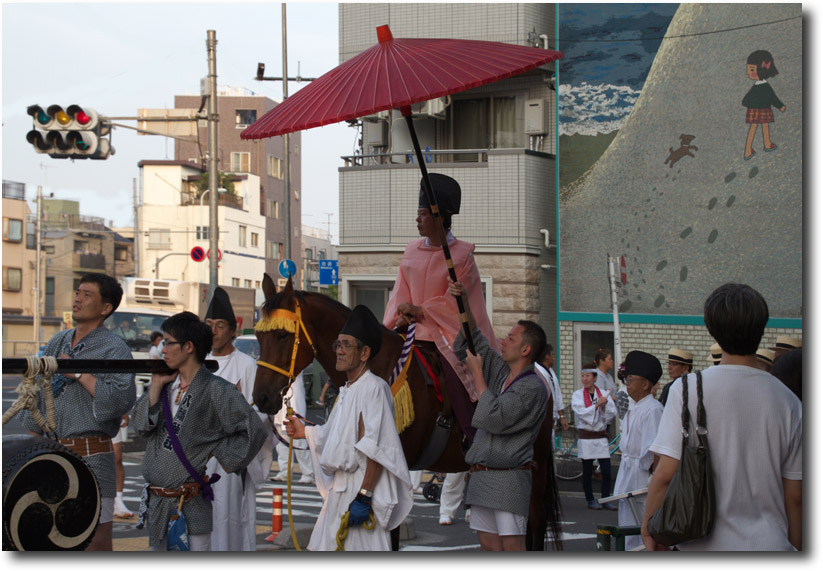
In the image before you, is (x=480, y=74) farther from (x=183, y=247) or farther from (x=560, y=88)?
(x=183, y=247)

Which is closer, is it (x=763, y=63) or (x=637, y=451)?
(x=637, y=451)

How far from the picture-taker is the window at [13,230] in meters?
53.2

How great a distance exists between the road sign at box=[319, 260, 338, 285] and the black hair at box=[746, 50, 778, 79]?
10752 mm

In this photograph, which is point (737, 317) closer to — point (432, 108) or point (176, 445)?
point (176, 445)

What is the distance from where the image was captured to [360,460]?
16.6 feet

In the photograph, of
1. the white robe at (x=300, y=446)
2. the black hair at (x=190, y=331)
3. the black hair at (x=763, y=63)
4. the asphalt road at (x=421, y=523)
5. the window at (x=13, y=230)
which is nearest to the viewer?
the black hair at (x=190, y=331)

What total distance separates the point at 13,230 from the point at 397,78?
54.5 metres

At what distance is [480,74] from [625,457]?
4.17 metres

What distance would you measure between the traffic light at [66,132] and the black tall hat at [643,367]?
10741 millimetres

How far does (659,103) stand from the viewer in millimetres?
15656

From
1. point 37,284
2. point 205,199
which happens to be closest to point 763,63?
point 37,284

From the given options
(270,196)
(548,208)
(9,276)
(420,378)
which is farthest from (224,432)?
(270,196)

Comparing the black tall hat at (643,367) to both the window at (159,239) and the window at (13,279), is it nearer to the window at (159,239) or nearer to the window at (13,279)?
the window at (13,279)

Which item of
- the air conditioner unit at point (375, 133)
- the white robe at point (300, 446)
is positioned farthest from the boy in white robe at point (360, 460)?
the air conditioner unit at point (375, 133)
